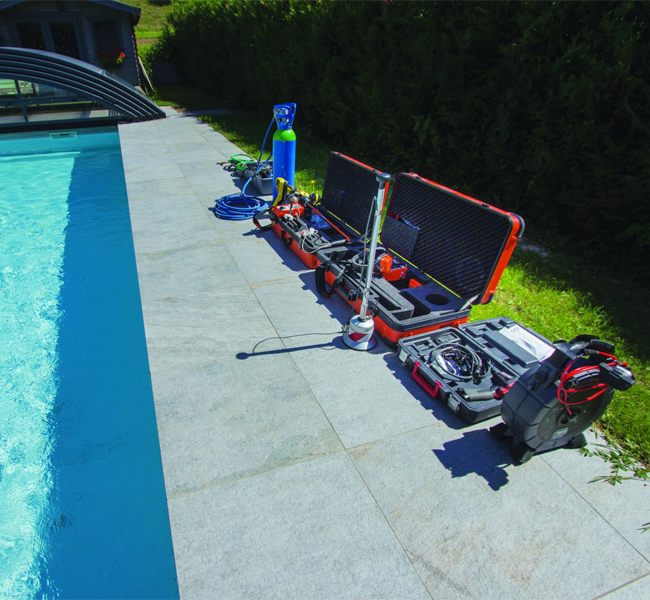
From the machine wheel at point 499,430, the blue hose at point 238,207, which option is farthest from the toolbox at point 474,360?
the blue hose at point 238,207

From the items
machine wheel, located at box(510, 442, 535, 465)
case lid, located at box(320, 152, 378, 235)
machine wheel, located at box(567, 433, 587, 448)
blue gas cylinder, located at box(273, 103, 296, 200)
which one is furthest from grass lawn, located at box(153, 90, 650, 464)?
blue gas cylinder, located at box(273, 103, 296, 200)

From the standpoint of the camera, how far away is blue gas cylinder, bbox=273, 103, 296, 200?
600 cm

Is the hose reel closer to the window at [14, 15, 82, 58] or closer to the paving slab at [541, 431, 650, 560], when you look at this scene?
the paving slab at [541, 431, 650, 560]

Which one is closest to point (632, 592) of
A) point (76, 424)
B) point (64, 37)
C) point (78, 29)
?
point (76, 424)

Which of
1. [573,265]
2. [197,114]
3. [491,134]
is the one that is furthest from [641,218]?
Result: [197,114]

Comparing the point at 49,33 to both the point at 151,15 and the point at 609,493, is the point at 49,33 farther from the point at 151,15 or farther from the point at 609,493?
the point at 151,15

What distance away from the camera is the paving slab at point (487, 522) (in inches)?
81.7

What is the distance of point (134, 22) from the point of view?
17422mm

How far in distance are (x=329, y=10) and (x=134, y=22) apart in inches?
502

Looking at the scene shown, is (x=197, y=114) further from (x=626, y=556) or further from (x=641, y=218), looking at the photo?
(x=626, y=556)

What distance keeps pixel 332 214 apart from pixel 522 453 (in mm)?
3623

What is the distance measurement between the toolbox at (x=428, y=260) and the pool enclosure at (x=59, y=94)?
1006cm

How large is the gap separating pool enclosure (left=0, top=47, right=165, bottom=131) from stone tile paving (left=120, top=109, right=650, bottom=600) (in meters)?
9.96

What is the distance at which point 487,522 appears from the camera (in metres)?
2.32
